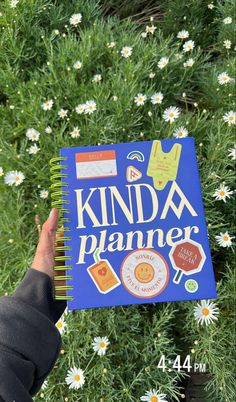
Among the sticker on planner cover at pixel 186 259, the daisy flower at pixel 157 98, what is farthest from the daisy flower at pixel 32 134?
the sticker on planner cover at pixel 186 259

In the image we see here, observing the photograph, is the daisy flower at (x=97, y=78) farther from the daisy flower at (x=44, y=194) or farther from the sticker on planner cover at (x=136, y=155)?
the sticker on planner cover at (x=136, y=155)

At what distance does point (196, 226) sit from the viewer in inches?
38.4

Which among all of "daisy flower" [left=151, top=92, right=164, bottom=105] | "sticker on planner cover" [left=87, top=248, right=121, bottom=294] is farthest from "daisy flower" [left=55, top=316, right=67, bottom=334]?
"daisy flower" [left=151, top=92, right=164, bottom=105]

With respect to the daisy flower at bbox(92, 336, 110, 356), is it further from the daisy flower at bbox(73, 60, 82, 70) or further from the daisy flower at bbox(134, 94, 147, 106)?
the daisy flower at bbox(73, 60, 82, 70)

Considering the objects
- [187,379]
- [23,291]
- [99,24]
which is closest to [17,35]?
[99,24]

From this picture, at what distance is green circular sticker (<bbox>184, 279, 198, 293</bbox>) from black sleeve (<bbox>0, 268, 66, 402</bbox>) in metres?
0.32

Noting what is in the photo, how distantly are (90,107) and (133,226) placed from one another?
0.69 metres

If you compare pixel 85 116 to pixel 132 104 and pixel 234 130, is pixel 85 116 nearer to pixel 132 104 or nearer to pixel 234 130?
pixel 132 104

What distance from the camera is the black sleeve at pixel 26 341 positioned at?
814mm

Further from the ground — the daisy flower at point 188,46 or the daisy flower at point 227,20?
the daisy flower at point 227,20

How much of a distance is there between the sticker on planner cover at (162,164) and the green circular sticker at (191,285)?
23cm

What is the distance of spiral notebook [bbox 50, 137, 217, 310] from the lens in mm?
945

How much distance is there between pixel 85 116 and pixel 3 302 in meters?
0.82

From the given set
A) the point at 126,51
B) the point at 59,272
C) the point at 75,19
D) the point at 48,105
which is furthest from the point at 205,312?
the point at 75,19
